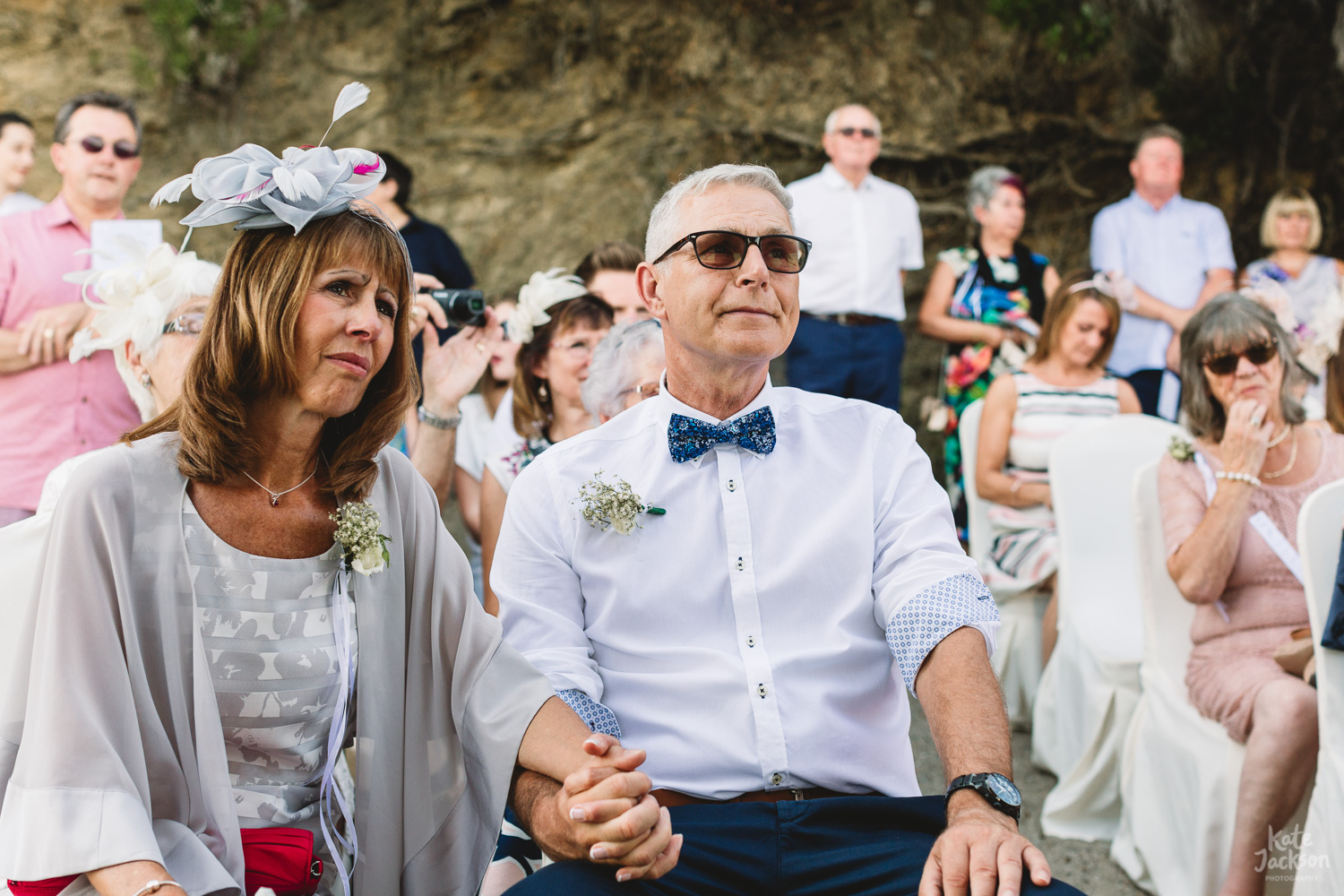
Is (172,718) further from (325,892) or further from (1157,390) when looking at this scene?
(1157,390)

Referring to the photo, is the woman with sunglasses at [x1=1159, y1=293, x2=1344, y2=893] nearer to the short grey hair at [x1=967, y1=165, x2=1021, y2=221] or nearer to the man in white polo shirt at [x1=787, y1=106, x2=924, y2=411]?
the man in white polo shirt at [x1=787, y1=106, x2=924, y2=411]

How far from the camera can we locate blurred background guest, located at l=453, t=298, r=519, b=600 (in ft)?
13.3

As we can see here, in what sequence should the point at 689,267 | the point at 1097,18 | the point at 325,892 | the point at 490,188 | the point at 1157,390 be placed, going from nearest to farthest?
1. the point at 325,892
2. the point at 689,267
3. the point at 1157,390
4. the point at 1097,18
5. the point at 490,188

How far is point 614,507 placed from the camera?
2.12 metres

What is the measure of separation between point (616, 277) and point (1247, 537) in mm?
2239

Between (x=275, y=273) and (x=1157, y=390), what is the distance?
522cm

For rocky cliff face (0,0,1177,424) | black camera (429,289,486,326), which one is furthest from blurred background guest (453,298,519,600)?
rocky cliff face (0,0,1177,424)

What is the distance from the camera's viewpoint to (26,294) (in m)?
3.80

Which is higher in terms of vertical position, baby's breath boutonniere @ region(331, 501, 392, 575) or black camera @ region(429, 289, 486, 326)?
black camera @ region(429, 289, 486, 326)

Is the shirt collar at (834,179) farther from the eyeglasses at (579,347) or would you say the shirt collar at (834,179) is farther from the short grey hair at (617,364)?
the short grey hair at (617,364)

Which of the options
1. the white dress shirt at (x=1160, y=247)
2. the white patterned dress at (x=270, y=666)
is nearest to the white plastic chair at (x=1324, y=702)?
the white patterned dress at (x=270, y=666)

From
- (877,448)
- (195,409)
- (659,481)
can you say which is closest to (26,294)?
(195,409)

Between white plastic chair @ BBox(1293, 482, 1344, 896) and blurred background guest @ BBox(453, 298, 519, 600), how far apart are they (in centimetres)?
236

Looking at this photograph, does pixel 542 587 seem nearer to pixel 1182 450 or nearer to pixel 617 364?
pixel 617 364
